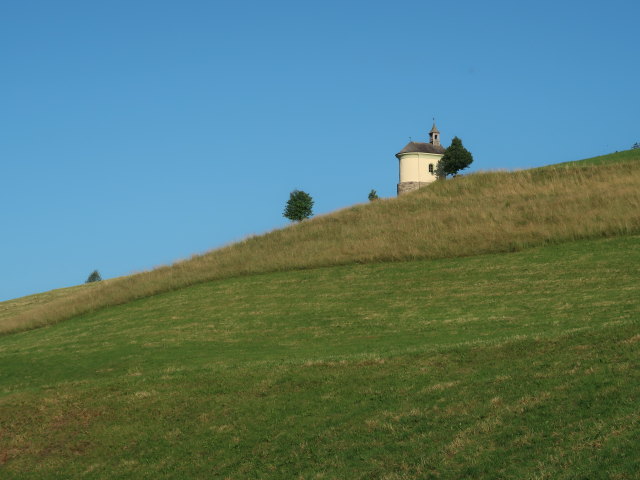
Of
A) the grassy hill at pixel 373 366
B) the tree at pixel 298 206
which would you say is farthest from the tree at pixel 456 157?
the grassy hill at pixel 373 366

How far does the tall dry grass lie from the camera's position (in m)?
36.8

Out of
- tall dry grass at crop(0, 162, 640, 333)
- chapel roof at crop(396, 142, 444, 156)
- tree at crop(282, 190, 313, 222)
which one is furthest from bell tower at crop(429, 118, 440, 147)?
tall dry grass at crop(0, 162, 640, 333)

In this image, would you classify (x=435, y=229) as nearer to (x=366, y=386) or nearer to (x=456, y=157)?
(x=366, y=386)

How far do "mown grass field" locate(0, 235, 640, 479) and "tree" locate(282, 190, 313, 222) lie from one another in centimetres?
7338

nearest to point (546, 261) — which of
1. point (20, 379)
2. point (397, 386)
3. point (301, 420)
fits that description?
point (397, 386)

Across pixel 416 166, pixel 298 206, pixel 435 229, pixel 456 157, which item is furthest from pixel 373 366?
pixel 416 166

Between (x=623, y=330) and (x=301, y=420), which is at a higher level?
(x=623, y=330)

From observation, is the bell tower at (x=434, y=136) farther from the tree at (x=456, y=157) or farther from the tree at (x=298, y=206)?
the tree at (x=298, y=206)

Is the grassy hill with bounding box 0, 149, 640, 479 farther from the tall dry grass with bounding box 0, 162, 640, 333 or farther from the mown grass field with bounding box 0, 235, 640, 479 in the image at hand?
the tall dry grass with bounding box 0, 162, 640, 333

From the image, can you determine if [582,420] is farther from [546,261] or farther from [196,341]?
[546,261]

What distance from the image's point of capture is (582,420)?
11438 millimetres

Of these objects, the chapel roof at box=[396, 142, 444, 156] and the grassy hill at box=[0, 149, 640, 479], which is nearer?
the grassy hill at box=[0, 149, 640, 479]

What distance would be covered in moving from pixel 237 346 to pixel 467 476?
1499cm

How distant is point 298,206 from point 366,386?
293 feet
